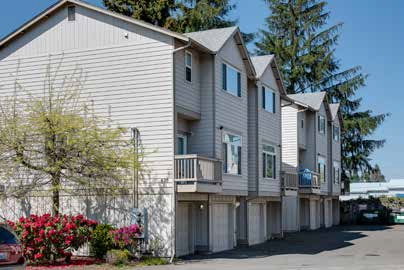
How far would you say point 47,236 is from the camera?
2106 centimetres

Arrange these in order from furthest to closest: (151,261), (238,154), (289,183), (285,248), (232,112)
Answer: (289,183)
(285,248)
(238,154)
(232,112)
(151,261)

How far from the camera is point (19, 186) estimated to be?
25.0 m

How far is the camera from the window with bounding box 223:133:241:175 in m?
26.9

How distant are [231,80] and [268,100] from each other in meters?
5.63

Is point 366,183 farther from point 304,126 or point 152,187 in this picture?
point 152,187

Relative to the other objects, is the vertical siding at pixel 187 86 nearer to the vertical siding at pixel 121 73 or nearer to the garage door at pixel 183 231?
the vertical siding at pixel 121 73

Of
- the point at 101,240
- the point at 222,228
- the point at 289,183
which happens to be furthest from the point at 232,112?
the point at 289,183

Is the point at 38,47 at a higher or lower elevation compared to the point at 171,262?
higher

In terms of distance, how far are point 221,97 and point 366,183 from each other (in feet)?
229

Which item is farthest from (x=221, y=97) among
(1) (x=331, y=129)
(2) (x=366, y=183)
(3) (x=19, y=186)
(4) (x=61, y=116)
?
(2) (x=366, y=183)

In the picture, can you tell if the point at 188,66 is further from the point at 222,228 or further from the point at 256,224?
the point at 256,224

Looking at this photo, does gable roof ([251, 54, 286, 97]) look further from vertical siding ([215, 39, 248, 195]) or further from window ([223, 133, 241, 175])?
window ([223, 133, 241, 175])

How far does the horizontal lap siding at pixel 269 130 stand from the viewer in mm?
31467

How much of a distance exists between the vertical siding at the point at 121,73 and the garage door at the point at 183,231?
139 cm
